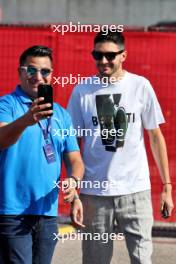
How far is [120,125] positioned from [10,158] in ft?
3.30

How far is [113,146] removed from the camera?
4.45 m

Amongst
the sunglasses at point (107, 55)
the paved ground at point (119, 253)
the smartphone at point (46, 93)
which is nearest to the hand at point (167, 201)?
the sunglasses at point (107, 55)

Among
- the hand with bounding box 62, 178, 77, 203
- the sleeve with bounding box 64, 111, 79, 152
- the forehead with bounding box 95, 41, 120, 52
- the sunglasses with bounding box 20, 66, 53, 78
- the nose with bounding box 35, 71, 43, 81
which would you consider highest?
the forehead with bounding box 95, 41, 120, 52

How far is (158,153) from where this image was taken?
4.58m

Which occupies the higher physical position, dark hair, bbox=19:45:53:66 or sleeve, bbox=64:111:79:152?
dark hair, bbox=19:45:53:66

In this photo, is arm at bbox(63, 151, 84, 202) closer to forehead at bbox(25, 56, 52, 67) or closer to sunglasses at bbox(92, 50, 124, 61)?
forehead at bbox(25, 56, 52, 67)

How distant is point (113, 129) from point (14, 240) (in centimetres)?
107

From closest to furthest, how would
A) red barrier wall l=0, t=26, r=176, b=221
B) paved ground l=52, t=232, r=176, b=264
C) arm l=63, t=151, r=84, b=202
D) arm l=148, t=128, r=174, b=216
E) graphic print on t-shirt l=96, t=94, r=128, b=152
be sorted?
1. arm l=63, t=151, r=84, b=202
2. graphic print on t-shirt l=96, t=94, r=128, b=152
3. arm l=148, t=128, r=174, b=216
4. paved ground l=52, t=232, r=176, b=264
5. red barrier wall l=0, t=26, r=176, b=221

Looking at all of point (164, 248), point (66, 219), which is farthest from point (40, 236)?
point (66, 219)

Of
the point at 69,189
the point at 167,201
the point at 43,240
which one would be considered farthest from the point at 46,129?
the point at 167,201

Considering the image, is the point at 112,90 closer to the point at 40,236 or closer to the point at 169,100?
the point at 40,236

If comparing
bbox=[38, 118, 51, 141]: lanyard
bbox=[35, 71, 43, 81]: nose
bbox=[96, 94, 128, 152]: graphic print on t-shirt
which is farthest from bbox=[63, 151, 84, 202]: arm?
bbox=[96, 94, 128, 152]: graphic print on t-shirt

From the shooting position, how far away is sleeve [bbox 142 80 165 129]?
4.48 meters

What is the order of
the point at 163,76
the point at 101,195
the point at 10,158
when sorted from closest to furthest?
the point at 10,158
the point at 101,195
the point at 163,76
